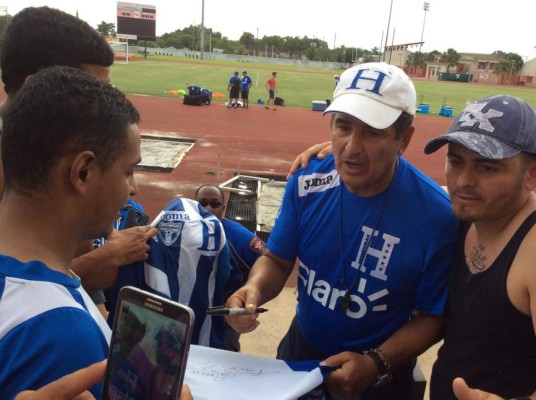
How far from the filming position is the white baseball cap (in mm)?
2104

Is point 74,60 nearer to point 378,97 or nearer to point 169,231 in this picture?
point 169,231

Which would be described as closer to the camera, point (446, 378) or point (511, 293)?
point (511, 293)

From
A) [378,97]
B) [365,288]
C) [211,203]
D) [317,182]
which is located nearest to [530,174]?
[378,97]

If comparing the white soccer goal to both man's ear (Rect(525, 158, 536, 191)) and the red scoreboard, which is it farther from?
man's ear (Rect(525, 158, 536, 191))

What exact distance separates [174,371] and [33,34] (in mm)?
1889

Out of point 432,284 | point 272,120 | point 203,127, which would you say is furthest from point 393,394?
point 272,120

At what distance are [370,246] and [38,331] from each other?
148cm

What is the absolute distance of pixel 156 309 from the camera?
1173 mm

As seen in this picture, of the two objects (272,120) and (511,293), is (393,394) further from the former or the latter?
(272,120)

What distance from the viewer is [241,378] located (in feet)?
6.59

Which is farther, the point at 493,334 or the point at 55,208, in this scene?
the point at 493,334

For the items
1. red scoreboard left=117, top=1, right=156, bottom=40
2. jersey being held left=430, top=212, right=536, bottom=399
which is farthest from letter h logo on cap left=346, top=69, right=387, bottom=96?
red scoreboard left=117, top=1, right=156, bottom=40

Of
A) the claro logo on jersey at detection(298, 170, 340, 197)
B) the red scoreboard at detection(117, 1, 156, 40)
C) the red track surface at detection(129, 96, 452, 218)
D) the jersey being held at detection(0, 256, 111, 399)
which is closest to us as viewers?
the jersey being held at detection(0, 256, 111, 399)

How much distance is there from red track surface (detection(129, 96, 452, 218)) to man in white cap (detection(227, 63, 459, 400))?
6133mm
